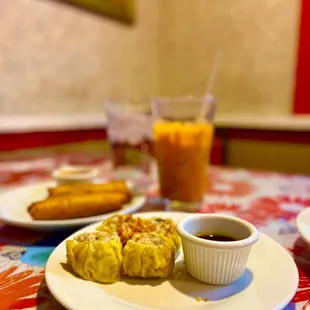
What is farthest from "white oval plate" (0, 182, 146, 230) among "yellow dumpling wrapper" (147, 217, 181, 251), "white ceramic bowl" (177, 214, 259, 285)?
"white ceramic bowl" (177, 214, 259, 285)

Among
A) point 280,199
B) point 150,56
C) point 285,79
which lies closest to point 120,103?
point 280,199

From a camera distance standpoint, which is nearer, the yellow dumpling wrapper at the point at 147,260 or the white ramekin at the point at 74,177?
the yellow dumpling wrapper at the point at 147,260

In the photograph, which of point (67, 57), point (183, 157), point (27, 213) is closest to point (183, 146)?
point (183, 157)

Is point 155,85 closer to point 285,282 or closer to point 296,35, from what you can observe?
point 296,35

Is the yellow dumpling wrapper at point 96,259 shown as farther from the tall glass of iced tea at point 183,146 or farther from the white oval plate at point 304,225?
the tall glass of iced tea at point 183,146

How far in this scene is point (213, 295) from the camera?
0.45 m

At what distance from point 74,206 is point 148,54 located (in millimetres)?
2435

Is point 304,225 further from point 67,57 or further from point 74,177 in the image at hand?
point 67,57

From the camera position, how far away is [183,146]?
0.89 m

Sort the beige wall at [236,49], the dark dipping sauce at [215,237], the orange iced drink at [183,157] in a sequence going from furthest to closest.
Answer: the beige wall at [236,49], the orange iced drink at [183,157], the dark dipping sauce at [215,237]

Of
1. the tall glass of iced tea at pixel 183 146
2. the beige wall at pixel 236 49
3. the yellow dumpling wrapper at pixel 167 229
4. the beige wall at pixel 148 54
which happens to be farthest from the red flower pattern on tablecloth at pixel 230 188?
the beige wall at pixel 236 49

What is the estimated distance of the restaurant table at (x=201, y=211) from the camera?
1.62ft

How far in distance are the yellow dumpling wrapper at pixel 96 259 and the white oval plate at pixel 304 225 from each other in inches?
12.4

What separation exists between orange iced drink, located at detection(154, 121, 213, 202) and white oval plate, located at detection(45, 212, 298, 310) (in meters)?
0.39
